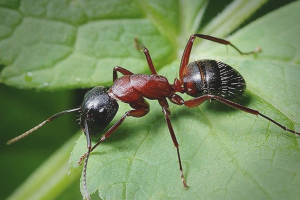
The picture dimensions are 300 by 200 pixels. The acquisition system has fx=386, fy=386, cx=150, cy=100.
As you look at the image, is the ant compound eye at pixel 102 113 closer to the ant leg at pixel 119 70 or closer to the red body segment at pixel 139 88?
the red body segment at pixel 139 88

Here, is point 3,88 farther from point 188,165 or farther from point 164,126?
point 188,165

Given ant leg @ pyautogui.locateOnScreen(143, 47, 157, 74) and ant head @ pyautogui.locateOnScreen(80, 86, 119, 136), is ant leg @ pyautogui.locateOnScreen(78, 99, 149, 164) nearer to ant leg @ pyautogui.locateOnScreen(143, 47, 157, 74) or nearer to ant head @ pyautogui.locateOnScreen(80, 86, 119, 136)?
ant head @ pyautogui.locateOnScreen(80, 86, 119, 136)

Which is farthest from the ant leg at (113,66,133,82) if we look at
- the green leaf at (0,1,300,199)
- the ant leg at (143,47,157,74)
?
the ant leg at (143,47,157,74)

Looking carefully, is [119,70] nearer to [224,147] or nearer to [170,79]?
[170,79]

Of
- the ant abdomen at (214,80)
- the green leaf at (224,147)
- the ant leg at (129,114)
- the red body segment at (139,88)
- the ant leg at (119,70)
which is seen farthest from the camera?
the ant leg at (119,70)

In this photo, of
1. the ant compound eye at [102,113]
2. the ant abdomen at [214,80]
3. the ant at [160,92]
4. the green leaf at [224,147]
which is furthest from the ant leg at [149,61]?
the ant compound eye at [102,113]

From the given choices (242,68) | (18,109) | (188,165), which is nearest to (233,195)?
(188,165)
